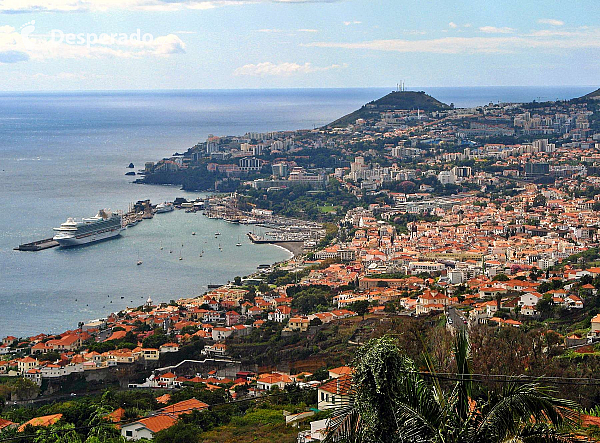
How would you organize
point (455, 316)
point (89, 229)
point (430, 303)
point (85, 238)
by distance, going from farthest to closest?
point (89, 229) → point (85, 238) → point (430, 303) → point (455, 316)

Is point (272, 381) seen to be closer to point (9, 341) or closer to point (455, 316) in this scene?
point (455, 316)

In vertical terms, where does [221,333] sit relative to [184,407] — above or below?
below

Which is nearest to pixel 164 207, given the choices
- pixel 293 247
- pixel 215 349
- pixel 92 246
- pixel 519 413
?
pixel 92 246

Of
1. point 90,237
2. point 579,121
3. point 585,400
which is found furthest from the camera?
point 579,121

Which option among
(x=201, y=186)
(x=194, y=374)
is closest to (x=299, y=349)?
→ (x=194, y=374)

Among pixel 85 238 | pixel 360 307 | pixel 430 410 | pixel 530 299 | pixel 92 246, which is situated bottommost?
pixel 92 246

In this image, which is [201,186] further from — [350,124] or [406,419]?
[406,419]

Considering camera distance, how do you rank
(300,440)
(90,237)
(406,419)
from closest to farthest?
(406,419)
(300,440)
(90,237)
